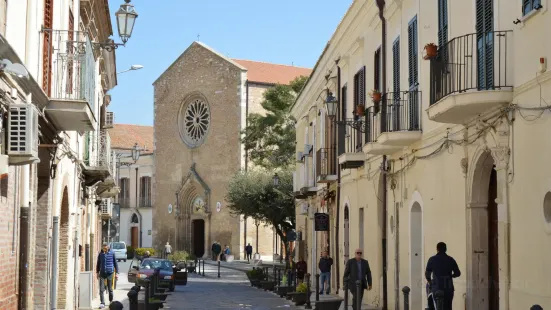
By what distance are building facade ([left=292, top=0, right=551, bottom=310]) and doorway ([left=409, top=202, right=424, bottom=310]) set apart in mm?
23

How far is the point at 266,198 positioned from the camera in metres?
49.2

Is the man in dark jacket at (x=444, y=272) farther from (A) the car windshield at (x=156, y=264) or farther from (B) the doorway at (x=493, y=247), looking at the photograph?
(A) the car windshield at (x=156, y=264)

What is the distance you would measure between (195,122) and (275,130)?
1356 centimetres

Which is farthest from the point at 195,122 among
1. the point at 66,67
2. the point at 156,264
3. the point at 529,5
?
the point at 529,5

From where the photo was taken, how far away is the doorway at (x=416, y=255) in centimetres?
1788

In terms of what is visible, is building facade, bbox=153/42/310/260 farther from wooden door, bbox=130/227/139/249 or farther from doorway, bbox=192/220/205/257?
wooden door, bbox=130/227/139/249

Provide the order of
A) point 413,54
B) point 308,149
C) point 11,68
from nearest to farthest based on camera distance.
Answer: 1. point 11,68
2. point 413,54
3. point 308,149

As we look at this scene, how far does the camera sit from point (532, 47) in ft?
36.6

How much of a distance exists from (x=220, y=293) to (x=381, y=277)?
11724mm

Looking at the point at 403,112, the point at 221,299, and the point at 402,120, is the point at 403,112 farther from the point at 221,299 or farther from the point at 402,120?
Result: the point at 221,299

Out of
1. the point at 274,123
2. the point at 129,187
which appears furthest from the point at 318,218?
the point at 129,187

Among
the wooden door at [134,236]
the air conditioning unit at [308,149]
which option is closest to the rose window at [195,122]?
the wooden door at [134,236]

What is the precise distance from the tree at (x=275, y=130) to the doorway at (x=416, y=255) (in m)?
35.7

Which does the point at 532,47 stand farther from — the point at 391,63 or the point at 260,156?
the point at 260,156
